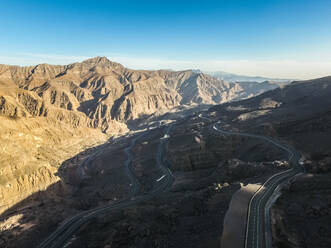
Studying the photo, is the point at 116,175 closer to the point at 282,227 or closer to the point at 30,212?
the point at 30,212

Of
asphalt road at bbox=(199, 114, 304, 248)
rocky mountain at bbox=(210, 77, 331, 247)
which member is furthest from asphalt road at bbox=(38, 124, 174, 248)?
rocky mountain at bbox=(210, 77, 331, 247)

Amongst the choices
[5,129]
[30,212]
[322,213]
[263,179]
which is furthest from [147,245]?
[5,129]

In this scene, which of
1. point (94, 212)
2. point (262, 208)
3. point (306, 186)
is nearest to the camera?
point (262, 208)

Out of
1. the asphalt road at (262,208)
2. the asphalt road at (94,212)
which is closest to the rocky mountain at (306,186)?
the asphalt road at (262,208)

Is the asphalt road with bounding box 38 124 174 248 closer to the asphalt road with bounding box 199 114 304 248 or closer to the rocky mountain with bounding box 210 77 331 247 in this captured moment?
the asphalt road with bounding box 199 114 304 248

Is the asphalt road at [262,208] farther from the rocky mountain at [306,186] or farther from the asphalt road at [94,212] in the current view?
the asphalt road at [94,212]

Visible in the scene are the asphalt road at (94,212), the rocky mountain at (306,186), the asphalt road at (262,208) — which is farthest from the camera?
the asphalt road at (94,212)

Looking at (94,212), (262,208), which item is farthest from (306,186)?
(94,212)

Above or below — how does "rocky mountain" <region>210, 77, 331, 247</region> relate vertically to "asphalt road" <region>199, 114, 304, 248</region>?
above

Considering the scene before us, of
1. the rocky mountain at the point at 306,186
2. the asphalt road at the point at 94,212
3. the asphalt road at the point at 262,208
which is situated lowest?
the asphalt road at the point at 94,212

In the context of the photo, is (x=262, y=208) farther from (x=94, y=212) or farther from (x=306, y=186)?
(x=94, y=212)

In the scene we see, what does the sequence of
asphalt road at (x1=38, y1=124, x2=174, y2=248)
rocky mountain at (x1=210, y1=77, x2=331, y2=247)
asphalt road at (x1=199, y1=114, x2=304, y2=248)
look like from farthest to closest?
asphalt road at (x1=38, y1=124, x2=174, y2=248), asphalt road at (x1=199, y1=114, x2=304, y2=248), rocky mountain at (x1=210, y1=77, x2=331, y2=247)
